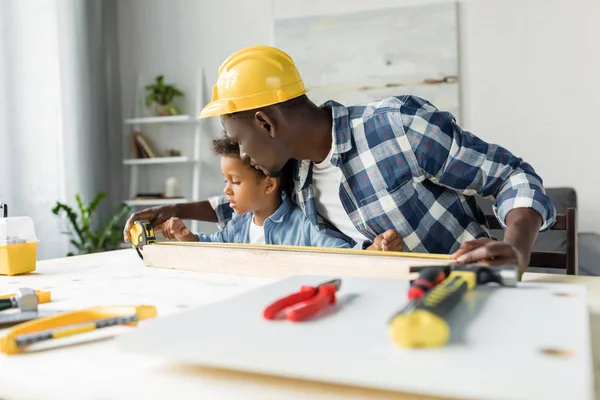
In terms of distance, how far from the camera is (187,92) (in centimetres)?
399

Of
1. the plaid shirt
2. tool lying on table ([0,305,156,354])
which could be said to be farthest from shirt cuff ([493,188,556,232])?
tool lying on table ([0,305,156,354])

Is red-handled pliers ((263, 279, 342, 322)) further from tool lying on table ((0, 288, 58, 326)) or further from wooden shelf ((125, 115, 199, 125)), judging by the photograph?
wooden shelf ((125, 115, 199, 125))

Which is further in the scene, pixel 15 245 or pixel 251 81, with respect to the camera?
pixel 251 81

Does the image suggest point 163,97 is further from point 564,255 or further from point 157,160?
point 564,255

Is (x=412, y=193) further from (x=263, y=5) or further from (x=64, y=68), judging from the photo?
(x=64, y=68)

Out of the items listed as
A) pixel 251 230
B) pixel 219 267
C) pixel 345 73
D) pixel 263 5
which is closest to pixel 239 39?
pixel 263 5

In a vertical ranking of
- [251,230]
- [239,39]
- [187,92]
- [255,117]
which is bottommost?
[251,230]

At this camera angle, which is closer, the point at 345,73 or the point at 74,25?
the point at 345,73

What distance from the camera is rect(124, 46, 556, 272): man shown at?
1.20 m

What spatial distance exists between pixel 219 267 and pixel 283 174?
0.61 meters

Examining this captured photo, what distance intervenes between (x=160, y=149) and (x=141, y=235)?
2.96 metres

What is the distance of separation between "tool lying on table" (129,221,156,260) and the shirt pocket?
1.59ft

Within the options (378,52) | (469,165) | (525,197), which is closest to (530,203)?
(525,197)

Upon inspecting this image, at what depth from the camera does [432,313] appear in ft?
1.44
